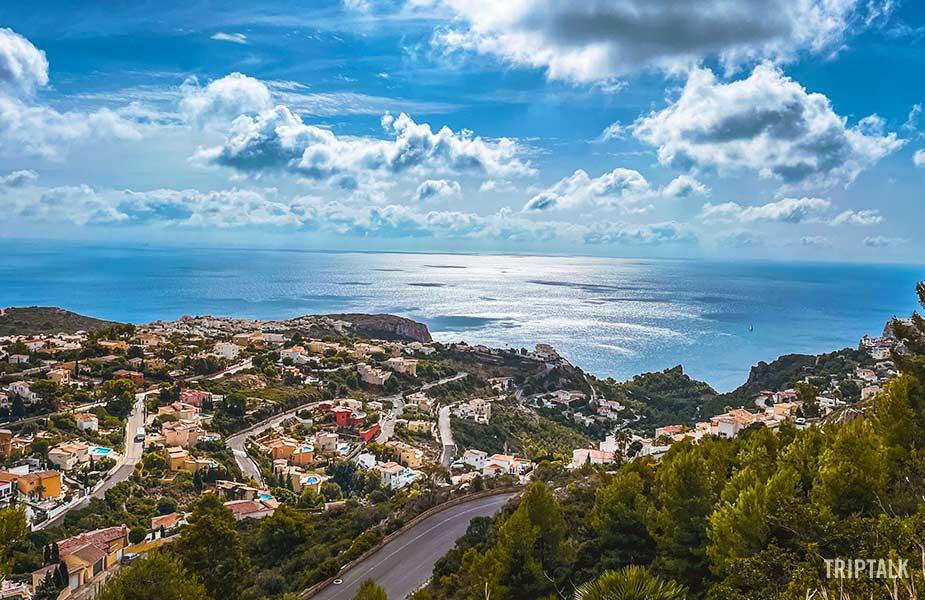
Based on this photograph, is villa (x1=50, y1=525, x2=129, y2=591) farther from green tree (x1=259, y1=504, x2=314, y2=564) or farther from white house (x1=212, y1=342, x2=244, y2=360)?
white house (x1=212, y1=342, x2=244, y2=360)

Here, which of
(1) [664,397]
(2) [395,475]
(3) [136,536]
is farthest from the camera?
(1) [664,397]

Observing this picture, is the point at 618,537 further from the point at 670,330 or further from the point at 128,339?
the point at 670,330

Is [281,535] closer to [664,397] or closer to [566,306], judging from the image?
[664,397]

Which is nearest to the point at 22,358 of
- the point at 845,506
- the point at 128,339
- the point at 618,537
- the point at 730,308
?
the point at 128,339

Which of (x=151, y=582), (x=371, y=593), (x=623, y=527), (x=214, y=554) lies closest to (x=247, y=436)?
(x=214, y=554)

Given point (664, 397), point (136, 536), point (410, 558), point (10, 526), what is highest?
point (10, 526)

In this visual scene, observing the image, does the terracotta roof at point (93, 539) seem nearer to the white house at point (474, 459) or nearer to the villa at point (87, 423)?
the villa at point (87, 423)
